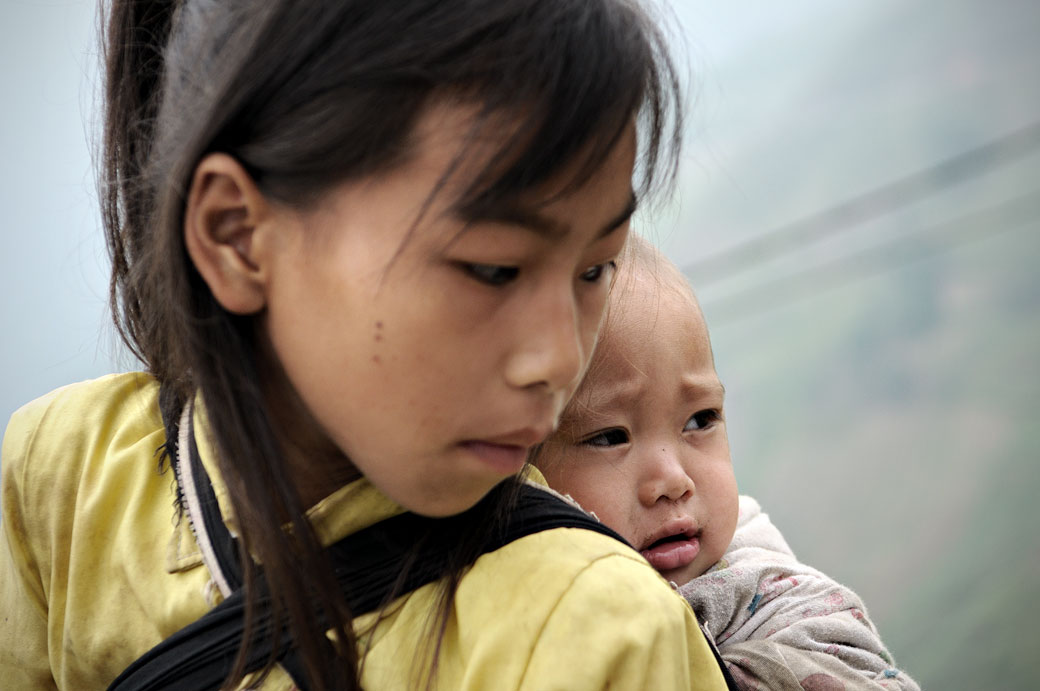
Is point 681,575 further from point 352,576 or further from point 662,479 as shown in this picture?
point 352,576

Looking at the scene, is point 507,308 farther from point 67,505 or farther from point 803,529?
point 803,529

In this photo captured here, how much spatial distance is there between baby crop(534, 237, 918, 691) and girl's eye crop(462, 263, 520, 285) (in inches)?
14.8

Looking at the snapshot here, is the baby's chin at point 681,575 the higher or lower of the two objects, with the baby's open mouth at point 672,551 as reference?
lower

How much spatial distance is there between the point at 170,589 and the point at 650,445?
1.53 feet

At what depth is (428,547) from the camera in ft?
2.48

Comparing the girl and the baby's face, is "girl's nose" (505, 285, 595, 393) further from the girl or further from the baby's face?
the baby's face

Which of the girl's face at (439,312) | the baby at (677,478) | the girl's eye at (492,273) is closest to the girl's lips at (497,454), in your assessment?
the girl's face at (439,312)

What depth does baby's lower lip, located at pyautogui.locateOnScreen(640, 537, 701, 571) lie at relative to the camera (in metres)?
0.98

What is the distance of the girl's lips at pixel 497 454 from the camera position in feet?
2.27

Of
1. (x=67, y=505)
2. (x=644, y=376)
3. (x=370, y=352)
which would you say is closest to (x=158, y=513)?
(x=67, y=505)

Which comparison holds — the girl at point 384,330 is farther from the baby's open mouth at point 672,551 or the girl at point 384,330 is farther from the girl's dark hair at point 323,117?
the baby's open mouth at point 672,551

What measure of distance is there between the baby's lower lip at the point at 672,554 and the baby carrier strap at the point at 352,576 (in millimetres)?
235

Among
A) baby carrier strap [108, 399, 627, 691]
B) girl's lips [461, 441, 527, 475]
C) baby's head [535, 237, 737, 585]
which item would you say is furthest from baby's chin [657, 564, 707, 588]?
girl's lips [461, 441, 527, 475]

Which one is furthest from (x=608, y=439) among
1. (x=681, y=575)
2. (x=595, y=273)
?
(x=595, y=273)
